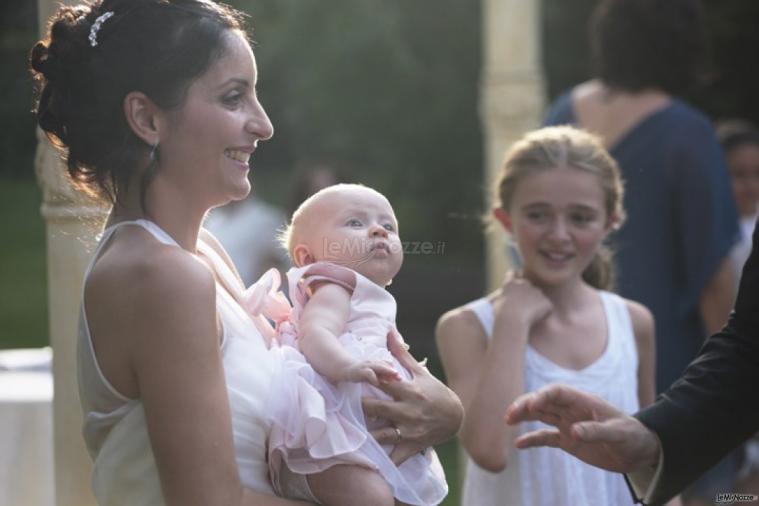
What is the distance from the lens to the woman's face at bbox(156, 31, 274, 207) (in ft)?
7.14

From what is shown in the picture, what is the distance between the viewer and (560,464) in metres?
3.09

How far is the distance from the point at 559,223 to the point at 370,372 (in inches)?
47.0

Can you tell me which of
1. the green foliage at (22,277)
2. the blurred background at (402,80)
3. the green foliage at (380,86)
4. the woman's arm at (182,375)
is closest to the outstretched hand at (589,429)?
the woman's arm at (182,375)

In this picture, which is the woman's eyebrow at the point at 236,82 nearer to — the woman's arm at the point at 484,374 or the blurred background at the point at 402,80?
the woman's arm at the point at 484,374

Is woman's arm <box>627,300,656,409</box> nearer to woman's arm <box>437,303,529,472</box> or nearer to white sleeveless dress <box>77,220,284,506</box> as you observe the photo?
woman's arm <box>437,303,529,472</box>

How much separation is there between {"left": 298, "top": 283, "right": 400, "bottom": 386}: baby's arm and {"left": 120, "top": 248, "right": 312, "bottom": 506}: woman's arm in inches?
7.1

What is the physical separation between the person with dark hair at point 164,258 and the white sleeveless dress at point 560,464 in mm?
882

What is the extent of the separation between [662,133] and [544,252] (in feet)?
4.64

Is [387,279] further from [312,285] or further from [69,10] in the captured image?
[69,10]

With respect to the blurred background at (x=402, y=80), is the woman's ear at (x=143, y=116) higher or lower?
higher

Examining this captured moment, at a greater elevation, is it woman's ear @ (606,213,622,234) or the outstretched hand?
woman's ear @ (606,213,622,234)

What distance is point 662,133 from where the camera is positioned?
444 cm

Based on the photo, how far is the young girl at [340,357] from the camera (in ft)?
7.07

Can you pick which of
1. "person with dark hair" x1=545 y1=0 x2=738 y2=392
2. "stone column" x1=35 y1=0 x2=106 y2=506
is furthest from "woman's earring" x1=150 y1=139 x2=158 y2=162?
"person with dark hair" x1=545 y1=0 x2=738 y2=392
